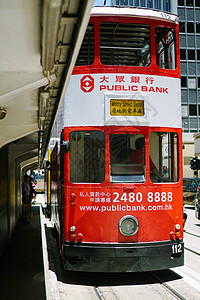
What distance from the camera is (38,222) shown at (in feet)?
57.0

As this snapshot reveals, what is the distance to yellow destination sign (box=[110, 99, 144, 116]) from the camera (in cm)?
735

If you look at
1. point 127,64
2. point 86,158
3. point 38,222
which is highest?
point 127,64

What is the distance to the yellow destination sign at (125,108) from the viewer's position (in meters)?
7.35

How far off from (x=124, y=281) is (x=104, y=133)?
269 centimetres

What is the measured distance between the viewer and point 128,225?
7.13 metres

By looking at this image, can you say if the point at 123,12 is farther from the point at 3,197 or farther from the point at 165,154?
the point at 3,197

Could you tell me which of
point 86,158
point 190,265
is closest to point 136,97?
point 86,158

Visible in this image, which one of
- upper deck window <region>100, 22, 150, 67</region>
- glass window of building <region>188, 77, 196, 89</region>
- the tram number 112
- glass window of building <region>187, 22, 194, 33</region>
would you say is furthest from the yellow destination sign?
glass window of building <region>187, 22, 194, 33</region>

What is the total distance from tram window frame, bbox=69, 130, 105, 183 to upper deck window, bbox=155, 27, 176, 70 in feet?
6.11

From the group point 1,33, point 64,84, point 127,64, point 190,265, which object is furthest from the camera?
point 190,265

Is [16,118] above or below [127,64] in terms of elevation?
below

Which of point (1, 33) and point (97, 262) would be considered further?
point (97, 262)

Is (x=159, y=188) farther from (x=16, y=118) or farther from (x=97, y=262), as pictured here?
(x=16, y=118)

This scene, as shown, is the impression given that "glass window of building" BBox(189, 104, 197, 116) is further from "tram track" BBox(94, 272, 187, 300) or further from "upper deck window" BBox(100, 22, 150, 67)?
"tram track" BBox(94, 272, 187, 300)
